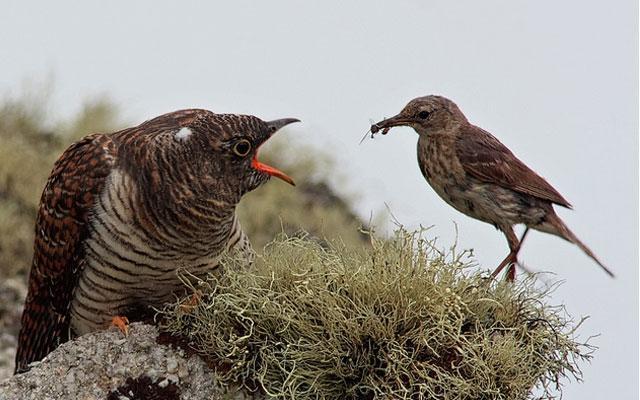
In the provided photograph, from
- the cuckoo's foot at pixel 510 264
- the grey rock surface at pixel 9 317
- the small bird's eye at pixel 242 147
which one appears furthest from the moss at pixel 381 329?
the grey rock surface at pixel 9 317

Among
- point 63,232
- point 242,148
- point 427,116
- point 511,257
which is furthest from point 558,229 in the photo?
point 63,232

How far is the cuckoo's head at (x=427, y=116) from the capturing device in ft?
17.2

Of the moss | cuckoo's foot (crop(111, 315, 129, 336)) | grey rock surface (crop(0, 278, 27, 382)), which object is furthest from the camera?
grey rock surface (crop(0, 278, 27, 382))

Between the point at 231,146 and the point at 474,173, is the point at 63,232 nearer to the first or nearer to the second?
the point at 231,146

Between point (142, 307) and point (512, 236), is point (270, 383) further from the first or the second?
point (512, 236)

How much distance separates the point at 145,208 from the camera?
5289 millimetres

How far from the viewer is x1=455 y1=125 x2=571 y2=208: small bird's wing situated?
5.27 metres

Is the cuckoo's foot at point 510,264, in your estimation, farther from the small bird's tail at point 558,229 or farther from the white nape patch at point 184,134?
the white nape patch at point 184,134

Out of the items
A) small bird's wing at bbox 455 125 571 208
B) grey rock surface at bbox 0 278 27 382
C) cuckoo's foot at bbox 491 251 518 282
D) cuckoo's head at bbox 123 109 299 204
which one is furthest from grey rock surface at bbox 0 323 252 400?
grey rock surface at bbox 0 278 27 382

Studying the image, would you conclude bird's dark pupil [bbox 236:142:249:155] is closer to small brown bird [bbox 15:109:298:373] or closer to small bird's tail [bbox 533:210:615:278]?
small brown bird [bbox 15:109:298:373]

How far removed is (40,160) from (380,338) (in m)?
7.23

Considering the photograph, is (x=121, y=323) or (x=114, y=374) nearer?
(x=114, y=374)

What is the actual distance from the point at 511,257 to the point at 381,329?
796mm

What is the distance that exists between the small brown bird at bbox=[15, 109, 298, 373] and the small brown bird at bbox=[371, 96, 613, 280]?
680 mm
